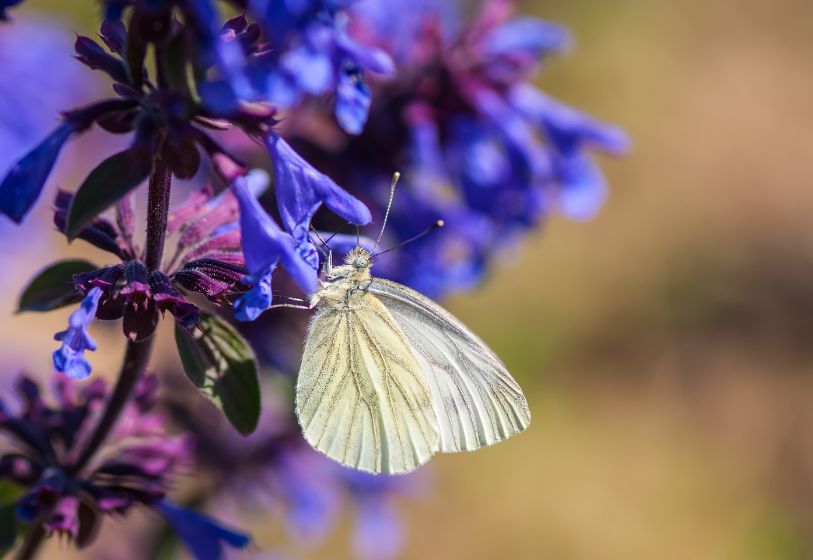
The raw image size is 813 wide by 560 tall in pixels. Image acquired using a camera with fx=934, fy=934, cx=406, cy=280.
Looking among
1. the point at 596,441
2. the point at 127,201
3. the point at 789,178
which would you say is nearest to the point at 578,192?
the point at 127,201

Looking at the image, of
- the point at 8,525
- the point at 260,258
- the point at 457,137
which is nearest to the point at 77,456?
the point at 8,525

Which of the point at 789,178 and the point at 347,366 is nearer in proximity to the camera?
the point at 347,366

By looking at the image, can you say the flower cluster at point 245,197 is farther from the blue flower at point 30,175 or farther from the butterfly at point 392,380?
the butterfly at point 392,380

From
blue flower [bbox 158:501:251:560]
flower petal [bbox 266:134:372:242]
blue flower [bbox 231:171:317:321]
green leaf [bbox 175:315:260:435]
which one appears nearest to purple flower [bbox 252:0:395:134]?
flower petal [bbox 266:134:372:242]

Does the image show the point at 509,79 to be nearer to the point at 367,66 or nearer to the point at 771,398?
the point at 367,66

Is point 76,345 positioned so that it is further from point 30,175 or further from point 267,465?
point 267,465

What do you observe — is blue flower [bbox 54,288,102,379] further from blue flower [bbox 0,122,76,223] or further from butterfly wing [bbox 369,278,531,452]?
butterfly wing [bbox 369,278,531,452]
